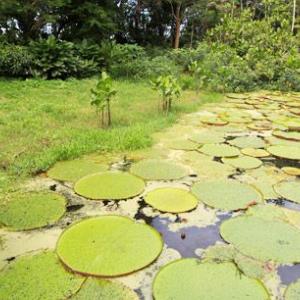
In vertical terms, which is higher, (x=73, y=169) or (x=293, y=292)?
(x=73, y=169)

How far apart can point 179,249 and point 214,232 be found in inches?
14.6

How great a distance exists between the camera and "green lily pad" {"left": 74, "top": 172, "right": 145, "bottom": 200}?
3174mm

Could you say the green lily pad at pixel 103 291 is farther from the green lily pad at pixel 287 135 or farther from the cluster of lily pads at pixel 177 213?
the green lily pad at pixel 287 135

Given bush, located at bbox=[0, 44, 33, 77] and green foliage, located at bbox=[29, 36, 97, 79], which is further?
green foliage, located at bbox=[29, 36, 97, 79]

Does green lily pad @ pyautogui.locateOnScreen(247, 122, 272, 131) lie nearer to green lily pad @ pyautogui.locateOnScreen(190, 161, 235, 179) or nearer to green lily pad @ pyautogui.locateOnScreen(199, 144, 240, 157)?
green lily pad @ pyautogui.locateOnScreen(199, 144, 240, 157)

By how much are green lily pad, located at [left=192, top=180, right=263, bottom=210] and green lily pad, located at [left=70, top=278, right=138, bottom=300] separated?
4.23 feet

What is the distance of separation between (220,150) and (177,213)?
1.77m

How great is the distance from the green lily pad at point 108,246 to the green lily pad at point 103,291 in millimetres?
67

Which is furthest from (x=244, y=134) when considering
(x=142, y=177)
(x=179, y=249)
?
(x=179, y=249)

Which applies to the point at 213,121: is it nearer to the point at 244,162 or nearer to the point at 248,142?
the point at 248,142

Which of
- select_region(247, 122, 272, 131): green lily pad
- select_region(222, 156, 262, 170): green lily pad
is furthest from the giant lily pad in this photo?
select_region(222, 156, 262, 170): green lily pad

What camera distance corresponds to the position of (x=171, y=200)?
3.09 meters

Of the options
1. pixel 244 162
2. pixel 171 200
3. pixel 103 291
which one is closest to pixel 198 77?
pixel 244 162

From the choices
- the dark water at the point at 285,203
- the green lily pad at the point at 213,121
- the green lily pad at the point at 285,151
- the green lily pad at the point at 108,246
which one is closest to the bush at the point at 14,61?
the green lily pad at the point at 213,121
